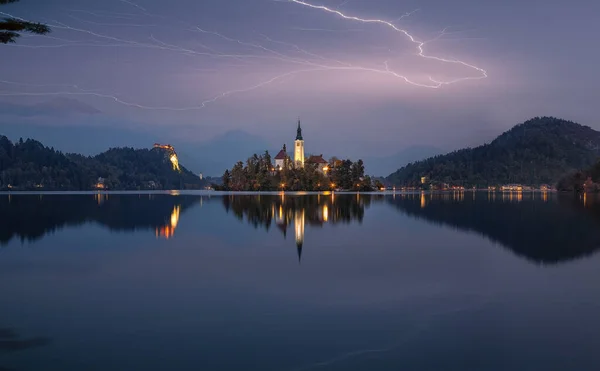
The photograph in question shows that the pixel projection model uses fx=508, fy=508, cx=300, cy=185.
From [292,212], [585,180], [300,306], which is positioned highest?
[585,180]

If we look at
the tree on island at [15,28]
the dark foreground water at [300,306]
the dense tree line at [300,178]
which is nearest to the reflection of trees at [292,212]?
the dark foreground water at [300,306]

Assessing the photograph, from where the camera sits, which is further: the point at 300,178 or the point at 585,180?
the point at 300,178

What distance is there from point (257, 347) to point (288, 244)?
55.9 ft

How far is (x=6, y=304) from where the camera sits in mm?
13531

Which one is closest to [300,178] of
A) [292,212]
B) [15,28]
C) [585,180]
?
[585,180]

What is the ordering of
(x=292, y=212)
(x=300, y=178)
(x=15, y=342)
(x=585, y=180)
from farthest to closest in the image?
(x=300, y=178)
(x=585, y=180)
(x=292, y=212)
(x=15, y=342)

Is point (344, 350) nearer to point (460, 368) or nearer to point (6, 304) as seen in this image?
point (460, 368)

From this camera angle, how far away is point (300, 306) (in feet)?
44.3

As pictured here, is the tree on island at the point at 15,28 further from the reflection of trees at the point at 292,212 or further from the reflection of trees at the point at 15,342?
the reflection of trees at the point at 292,212

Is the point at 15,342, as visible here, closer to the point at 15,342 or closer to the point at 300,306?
the point at 15,342

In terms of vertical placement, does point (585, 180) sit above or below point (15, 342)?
above

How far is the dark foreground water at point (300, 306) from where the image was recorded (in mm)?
9555

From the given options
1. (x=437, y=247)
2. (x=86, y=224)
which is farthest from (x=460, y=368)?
(x=86, y=224)

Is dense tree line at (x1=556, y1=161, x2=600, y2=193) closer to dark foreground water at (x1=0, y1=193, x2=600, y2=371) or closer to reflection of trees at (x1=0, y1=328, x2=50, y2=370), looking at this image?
dark foreground water at (x1=0, y1=193, x2=600, y2=371)
